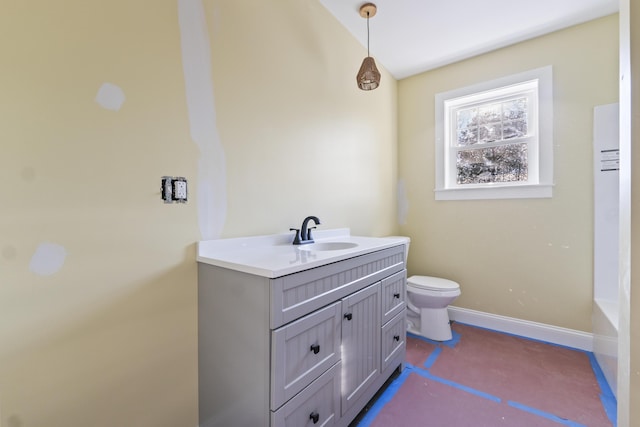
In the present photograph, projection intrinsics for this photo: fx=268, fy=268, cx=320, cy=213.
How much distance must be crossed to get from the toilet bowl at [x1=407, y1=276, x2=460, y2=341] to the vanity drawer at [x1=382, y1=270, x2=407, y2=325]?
494 millimetres

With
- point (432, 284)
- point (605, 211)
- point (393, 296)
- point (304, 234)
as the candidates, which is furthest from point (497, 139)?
point (304, 234)

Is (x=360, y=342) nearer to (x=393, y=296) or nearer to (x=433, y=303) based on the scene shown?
(x=393, y=296)

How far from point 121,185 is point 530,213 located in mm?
2870

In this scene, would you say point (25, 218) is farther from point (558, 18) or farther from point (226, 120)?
point (558, 18)

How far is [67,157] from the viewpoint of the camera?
2.99 feet

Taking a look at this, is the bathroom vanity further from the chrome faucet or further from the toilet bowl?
the toilet bowl

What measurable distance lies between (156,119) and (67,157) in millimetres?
344

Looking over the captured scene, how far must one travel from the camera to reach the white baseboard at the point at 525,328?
212 cm

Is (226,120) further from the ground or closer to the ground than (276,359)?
further from the ground

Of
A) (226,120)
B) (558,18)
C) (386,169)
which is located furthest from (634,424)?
(558,18)

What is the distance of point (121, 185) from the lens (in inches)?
40.7

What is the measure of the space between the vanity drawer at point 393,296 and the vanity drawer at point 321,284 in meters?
0.09

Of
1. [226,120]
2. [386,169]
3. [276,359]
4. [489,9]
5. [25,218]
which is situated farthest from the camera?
[386,169]

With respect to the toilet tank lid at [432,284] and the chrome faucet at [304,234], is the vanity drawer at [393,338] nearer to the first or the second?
the toilet tank lid at [432,284]
